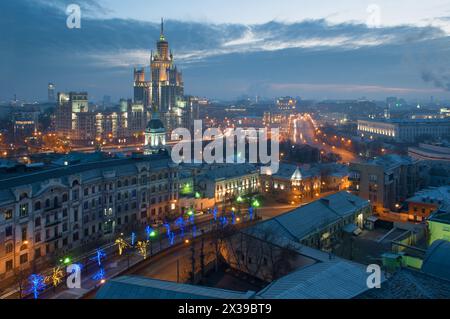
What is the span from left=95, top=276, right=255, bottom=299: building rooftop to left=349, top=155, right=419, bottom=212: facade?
71.1 feet

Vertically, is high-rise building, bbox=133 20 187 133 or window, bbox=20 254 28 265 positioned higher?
high-rise building, bbox=133 20 187 133

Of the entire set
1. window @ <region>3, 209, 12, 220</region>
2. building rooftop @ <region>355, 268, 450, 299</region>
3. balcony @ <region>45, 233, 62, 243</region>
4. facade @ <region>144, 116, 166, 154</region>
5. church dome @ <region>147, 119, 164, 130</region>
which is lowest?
balcony @ <region>45, 233, 62, 243</region>

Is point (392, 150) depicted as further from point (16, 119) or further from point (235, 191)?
point (16, 119)

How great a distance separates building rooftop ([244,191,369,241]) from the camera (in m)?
19.8

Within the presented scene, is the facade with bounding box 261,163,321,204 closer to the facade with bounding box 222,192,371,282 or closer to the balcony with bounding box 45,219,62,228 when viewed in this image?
the facade with bounding box 222,192,371,282

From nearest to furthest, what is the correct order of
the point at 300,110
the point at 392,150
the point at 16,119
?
the point at 392,150 < the point at 16,119 < the point at 300,110

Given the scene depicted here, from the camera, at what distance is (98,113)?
74500 millimetres

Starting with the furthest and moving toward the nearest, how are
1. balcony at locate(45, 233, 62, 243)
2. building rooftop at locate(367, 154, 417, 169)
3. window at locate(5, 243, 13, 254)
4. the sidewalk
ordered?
building rooftop at locate(367, 154, 417, 169), balcony at locate(45, 233, 62, 243), window at locate(5, 243, 13, 254), the sidewalk

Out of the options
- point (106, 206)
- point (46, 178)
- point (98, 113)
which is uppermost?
point (98, 113)

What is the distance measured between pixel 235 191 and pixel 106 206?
11.8m

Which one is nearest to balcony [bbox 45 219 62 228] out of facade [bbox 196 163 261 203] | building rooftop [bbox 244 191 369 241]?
building rooftop [bbox 244 191 369 241]

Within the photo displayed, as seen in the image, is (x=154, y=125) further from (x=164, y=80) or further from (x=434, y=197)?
(x=164, y=80)

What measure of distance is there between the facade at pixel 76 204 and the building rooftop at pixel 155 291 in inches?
362
